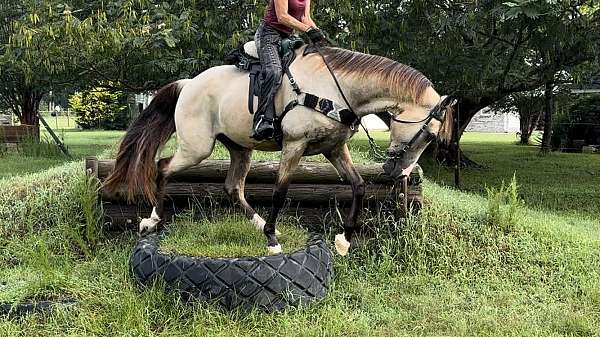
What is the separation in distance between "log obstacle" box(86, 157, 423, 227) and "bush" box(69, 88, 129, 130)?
2778 cm

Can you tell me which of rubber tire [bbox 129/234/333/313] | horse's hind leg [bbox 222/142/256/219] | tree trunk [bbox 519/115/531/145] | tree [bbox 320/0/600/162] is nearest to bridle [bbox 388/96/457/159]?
rubber tire [bbox 129/234/333/313]

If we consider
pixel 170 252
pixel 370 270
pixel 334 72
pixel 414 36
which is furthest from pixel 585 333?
pixel 414 36

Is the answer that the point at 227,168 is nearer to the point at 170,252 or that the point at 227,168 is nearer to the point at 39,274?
the point at 170,252

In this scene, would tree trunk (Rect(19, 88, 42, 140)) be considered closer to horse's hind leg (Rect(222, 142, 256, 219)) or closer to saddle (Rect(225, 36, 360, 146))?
horse's hind leg (Rect(222, 142, 256, 219))

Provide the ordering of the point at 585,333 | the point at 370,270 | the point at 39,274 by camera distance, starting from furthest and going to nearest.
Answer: the point at 370,270 < the point at 39,274 < the point at 585,333

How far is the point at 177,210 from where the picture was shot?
18.1 ft

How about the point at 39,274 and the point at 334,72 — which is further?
the point at 39,274

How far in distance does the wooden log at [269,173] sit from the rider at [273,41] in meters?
1.23

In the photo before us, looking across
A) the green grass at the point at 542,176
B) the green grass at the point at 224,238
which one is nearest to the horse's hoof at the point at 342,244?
the green grass at the point at 224,238

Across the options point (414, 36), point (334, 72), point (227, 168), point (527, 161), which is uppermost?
point (414, 36)

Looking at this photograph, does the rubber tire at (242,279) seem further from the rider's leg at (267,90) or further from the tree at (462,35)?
the tree at (462,35)

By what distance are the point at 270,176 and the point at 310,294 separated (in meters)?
1.62

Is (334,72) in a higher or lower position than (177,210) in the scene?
higher

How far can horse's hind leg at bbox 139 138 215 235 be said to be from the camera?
454 centimetres
